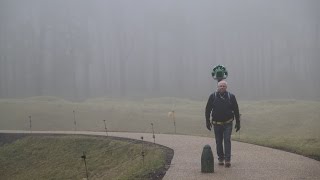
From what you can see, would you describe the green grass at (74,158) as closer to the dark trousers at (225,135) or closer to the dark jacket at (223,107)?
the dark trousers at (225,135)

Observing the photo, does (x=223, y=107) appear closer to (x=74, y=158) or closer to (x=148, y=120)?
(x=74, y=158)

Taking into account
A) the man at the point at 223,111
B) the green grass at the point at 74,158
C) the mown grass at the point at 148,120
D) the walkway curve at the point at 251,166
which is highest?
the man at the point at 223,111

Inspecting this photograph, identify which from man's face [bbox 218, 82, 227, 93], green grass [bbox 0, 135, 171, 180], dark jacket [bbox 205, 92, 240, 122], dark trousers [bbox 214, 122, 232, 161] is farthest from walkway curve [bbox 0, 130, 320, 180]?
man's face [bbox 218, 82, 227, 93]

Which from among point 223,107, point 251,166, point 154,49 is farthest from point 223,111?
point 154,49

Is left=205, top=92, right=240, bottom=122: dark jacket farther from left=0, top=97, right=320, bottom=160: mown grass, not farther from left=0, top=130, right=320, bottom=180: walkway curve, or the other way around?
left=0, top=97, right=320, bottom=160: mown grass

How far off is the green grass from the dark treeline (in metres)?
85.8

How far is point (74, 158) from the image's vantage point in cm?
2447

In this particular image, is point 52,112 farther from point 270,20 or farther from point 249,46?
point 270,20

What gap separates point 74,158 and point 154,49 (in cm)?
12509

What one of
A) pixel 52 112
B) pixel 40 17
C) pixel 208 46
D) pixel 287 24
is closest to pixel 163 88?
pixel 208 46

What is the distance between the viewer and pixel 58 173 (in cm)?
2195

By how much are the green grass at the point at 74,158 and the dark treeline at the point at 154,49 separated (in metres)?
85.8

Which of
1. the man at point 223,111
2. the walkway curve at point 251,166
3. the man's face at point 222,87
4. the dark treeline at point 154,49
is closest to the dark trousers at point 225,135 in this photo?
the man at point 223,111

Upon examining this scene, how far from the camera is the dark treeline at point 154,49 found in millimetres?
125188
